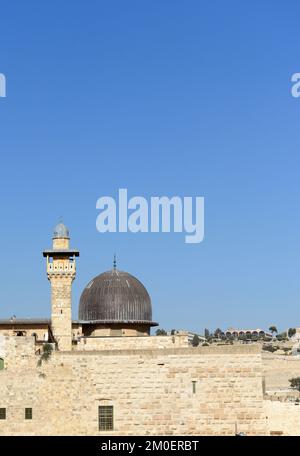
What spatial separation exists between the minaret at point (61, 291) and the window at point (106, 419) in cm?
762

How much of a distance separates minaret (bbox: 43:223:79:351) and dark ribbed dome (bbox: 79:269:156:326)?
1888 mm

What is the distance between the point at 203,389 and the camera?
31.2 m

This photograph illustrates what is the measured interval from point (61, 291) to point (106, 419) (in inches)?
362

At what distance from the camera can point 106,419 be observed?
31.0m

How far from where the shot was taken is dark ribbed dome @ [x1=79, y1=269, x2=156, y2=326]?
4016 cm

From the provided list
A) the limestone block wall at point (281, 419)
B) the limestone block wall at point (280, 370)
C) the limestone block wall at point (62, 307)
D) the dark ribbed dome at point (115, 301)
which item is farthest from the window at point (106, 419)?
the limestone block wall at point (280, 370)

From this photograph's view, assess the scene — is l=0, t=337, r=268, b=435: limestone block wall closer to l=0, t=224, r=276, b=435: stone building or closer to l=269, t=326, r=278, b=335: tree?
l=0, t=224, r=276, b=435: stone building

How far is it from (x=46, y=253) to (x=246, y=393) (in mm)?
12591

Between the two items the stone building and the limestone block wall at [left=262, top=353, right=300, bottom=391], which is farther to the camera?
the limestone block wall at [left=262, top=353, right=300, bottom=391]

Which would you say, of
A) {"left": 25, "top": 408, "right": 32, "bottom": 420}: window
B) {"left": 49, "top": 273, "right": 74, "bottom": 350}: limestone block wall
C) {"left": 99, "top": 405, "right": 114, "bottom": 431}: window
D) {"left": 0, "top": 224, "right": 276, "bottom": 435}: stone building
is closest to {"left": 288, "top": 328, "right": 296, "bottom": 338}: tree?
{"left": 49, "top": 273, "right": 74, "bottom": 350}: limestone block wall

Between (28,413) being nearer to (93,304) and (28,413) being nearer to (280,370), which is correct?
(93,304)

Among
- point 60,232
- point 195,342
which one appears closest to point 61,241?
point 60,232
